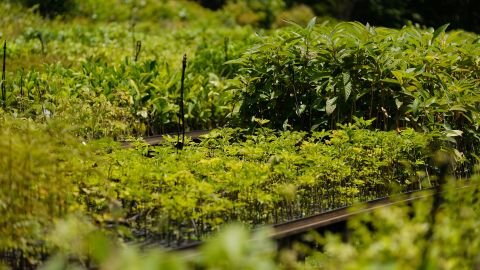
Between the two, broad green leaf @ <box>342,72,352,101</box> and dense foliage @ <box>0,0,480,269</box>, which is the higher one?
broad green leaf @ <box>342,72,352,101</box>

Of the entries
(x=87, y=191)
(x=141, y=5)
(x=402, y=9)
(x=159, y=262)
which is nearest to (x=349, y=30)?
(x=87, y=191)

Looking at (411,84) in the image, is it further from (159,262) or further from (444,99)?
(159,262)

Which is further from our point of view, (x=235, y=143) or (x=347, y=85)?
(x=347, y=85)

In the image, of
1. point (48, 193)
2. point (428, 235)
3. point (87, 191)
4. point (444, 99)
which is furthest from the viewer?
point (444, 99)

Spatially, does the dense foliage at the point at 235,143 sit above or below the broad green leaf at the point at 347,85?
below

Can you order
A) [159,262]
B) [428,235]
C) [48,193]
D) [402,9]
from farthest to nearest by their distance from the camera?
[402,9] < [48,193] < [428,235] < [159,262]

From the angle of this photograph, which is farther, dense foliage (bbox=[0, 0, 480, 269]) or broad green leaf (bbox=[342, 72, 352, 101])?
broad green leaf (bbox=[342, 72, 352, 101])

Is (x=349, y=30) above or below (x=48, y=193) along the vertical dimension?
above

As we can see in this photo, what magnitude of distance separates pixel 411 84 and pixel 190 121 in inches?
105

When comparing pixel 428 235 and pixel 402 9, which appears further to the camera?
pixel 402 9

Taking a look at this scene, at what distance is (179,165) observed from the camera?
4.79m

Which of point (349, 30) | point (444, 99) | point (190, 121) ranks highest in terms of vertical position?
point (349, 30)

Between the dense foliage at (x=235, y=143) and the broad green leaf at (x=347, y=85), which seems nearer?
the dense foliage at (x=235, y=143)

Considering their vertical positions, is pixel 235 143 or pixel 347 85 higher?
pixel 347 85
